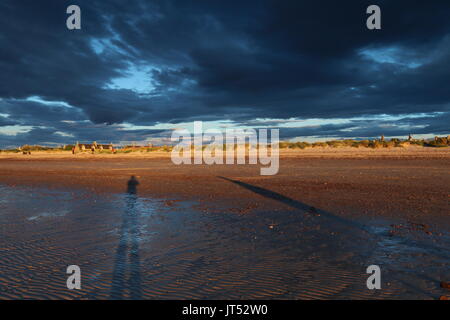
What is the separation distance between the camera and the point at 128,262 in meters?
5.84

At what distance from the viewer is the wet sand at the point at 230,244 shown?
476 cm

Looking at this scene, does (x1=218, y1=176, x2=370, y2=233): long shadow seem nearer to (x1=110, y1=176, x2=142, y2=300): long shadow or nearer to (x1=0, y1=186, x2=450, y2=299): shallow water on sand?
(x1=0, y1=186, x2=450, y2=299): shallow water on sand

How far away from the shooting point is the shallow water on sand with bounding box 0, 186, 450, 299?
15.3ft

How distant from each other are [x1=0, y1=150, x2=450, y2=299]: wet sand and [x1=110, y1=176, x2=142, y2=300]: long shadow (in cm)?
3

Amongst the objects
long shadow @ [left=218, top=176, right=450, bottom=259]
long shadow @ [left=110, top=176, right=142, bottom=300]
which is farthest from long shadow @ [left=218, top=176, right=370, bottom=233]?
long shadow @ [left=110, top=176, right=142, bottom=300]

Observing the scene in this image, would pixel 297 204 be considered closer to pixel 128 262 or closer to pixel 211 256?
pixel 211 256

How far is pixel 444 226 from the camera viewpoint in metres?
7.76

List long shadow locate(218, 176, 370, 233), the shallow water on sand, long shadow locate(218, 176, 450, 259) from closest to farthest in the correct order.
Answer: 1. the shallow water on sand
2. long shadow locate(218, 176, 450, 259)
3. long shadow locate(218, 176, 370, 233)

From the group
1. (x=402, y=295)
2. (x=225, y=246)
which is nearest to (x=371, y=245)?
(x=402, y=295)

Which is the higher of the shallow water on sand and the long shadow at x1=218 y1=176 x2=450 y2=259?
the long shadow at x1=218 y1=176 x2=450 y2=259

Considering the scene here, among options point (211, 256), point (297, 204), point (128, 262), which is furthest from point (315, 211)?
point (128, 262)

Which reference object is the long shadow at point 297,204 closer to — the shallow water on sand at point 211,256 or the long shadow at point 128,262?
the shallow water on sand at point 211,256

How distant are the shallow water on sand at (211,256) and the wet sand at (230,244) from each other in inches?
0.8

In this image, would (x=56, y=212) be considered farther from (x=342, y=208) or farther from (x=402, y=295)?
(x=402, y=295)
